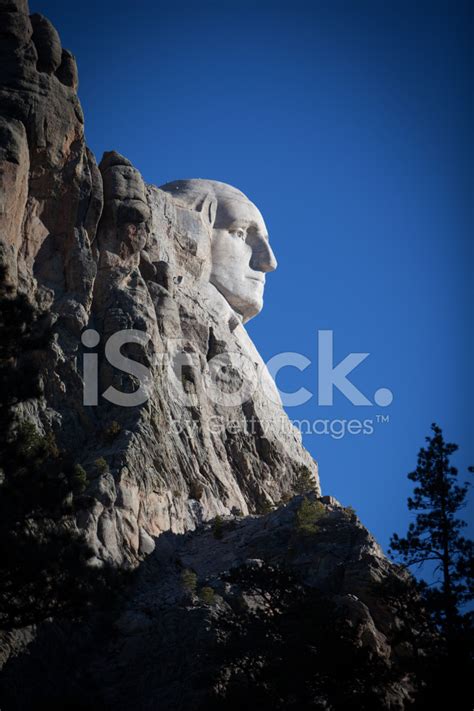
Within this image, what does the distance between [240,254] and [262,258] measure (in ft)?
5.71

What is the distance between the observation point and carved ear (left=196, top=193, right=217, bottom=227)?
260ft

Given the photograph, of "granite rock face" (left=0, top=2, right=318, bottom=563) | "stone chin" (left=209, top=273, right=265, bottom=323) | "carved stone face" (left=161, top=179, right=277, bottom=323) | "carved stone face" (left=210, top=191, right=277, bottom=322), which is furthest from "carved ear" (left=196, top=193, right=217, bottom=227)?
"granite rock face" (left=0, top=2, right=318, bottom=563)

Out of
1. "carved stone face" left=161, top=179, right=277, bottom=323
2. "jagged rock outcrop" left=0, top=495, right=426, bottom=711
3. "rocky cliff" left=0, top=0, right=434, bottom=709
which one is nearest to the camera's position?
"jagged rock outcrop" left=0, top=495, right=426, bottom=711

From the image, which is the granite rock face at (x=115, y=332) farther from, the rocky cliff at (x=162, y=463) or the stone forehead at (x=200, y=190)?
the stone forehead at (x=200, y=190)

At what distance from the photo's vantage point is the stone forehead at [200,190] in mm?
79625

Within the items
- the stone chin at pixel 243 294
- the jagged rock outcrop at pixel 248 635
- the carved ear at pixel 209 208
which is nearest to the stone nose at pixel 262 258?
the stone chin at pixel 243 294

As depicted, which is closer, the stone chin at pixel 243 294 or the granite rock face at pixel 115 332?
the granite rock face at pixel 115 332

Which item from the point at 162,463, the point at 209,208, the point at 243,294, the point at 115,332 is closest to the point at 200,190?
the point at 209,208

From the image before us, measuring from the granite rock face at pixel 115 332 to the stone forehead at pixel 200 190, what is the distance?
5766 mm

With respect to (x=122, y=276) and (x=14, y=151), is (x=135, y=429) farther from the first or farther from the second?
(x=14, y=151)

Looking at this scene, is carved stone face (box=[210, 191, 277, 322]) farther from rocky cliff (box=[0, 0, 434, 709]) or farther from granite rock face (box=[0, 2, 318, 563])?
granite rock face (box=[0, 2, 318, 563])

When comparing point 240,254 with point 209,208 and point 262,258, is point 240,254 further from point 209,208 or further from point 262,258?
point 209,208

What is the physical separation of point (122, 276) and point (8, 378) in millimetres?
23528

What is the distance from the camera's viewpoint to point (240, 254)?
80562mm
